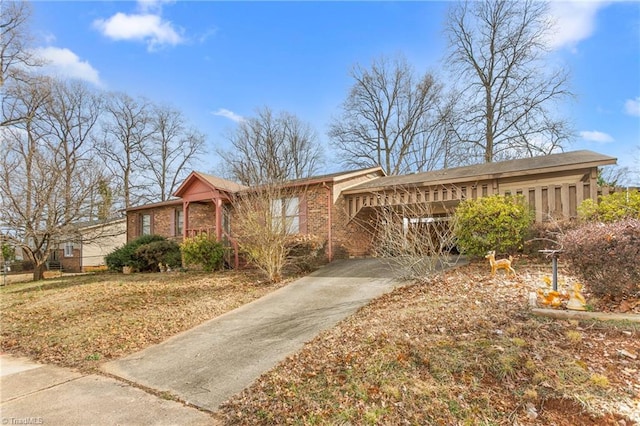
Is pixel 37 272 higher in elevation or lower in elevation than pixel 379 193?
lower

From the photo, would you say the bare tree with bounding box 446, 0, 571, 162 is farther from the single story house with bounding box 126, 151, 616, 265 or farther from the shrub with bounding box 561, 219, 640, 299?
the shrub with bounding box 561, 219, 640, 299

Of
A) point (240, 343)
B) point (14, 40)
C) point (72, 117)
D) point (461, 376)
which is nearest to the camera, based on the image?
point (461, 376)

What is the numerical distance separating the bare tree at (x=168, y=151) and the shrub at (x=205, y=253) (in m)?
18.9

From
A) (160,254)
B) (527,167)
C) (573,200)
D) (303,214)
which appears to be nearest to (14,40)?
(160,254)

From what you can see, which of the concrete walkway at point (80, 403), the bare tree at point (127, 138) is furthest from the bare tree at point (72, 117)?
the concrete walkway at point (80, 403)

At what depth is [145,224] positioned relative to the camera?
829 inches

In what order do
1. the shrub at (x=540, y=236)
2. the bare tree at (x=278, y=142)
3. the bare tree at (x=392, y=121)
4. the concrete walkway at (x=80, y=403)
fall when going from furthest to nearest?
the bare tree at (x=278, y=142) → the bare tree at (x=392, y=121) → the shrub at (x=540, y=236) → the concrete walkway at (x=80, y=403)

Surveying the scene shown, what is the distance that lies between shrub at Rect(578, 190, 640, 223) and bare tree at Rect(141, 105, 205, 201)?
30.5 m

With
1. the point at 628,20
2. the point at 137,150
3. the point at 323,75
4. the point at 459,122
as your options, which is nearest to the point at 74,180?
the point at 323,75

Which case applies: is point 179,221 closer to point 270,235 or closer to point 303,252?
point 303,252

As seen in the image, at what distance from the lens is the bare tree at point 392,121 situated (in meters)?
26.9

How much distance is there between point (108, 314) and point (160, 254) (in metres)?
9.04

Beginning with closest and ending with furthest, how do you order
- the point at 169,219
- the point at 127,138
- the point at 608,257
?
1. the point at 608,257
2. the point at 169,219
3. the point at 127,138

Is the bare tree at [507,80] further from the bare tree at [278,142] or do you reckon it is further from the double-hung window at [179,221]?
the double-hung window at [179,221]
